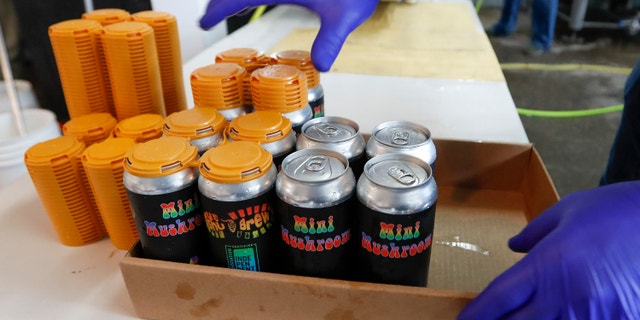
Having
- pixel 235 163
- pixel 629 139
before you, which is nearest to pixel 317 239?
pixel 235 163

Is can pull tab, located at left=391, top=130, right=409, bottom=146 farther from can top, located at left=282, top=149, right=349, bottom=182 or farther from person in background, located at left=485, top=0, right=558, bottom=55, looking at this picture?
person in background, located at left=485, top=0, right=558, bottom=55

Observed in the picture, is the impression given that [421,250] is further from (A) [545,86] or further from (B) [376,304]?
(A) [545,86]

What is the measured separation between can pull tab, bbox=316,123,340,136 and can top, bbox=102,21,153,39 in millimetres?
357

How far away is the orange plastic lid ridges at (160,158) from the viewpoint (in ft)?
2.00

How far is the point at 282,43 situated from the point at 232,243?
4.20 feet

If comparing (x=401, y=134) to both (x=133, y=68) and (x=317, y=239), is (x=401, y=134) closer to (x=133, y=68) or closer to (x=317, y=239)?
(x=317, y=239)

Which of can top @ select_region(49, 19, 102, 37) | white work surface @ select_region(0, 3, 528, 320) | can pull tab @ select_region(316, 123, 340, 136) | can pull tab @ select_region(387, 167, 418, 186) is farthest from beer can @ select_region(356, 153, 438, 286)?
can top @ select_region(49, 19, 102, 37)

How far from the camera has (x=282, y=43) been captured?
1781 millimetres

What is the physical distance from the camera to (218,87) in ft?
2.62

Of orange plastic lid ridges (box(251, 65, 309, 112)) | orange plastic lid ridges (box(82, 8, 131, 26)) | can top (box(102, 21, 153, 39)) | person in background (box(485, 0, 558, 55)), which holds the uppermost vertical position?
orange plastic lid ridges (box(82, 8, 131, 26))

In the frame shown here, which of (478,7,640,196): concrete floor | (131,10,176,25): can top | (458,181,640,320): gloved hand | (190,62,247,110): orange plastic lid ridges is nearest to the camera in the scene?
(458,181,640,320): gloved hand

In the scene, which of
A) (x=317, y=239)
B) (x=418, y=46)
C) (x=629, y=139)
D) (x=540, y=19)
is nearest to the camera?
(x=317, y=239)

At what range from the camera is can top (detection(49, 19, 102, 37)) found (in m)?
0.83

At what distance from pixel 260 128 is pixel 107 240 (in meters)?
0.36
